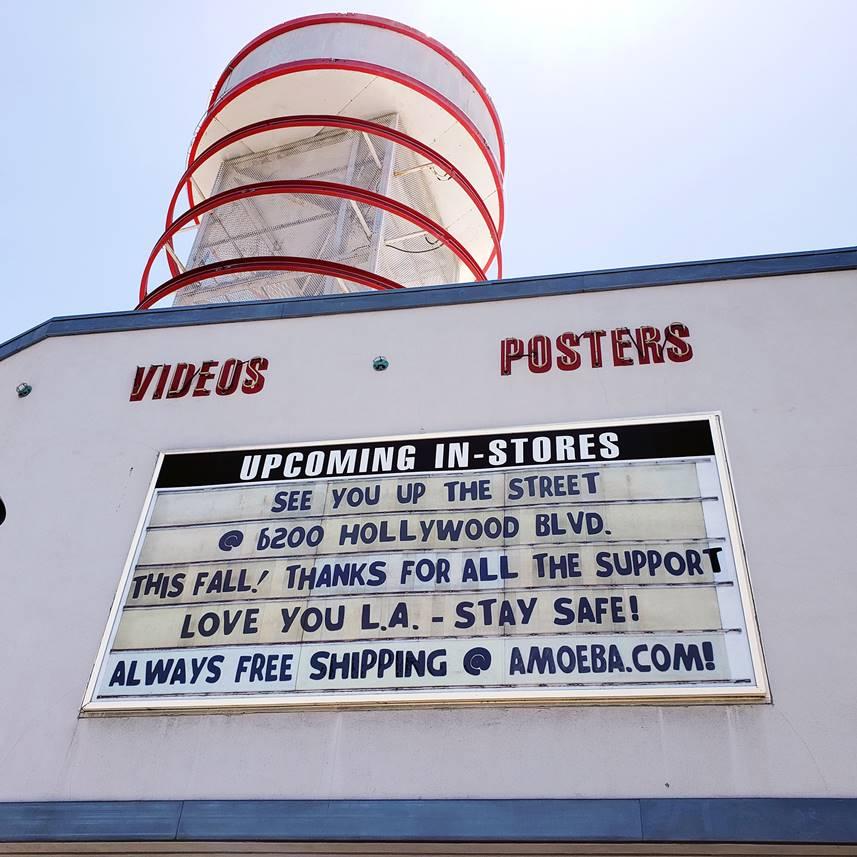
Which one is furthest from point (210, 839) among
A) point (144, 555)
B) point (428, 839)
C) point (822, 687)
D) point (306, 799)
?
point (822, 687)

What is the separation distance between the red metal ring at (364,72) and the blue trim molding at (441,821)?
1255 centimetres

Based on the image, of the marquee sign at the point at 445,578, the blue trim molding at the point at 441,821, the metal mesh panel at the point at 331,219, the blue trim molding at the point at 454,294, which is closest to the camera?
the blue trim molding at the point at 441,821

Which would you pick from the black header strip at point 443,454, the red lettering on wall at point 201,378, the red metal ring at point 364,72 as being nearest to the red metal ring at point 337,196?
the red metal ring at point 364,72

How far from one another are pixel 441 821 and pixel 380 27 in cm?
1392

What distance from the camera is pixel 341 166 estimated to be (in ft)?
52.6

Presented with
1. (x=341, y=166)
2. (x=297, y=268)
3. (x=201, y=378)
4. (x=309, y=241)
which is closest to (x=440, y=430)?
(x=201, y=378)

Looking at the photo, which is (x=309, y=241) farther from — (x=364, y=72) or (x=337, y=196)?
(x=364, y=72)

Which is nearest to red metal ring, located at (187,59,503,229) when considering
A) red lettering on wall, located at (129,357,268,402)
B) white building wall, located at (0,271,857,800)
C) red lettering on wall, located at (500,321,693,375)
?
white building wall, located at (0,271,857,800)

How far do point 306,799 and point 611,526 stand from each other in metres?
2.62

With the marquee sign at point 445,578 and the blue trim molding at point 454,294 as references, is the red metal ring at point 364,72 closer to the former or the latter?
the blue trim molding at point 454,294

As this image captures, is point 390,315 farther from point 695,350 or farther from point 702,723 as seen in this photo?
point 702,723

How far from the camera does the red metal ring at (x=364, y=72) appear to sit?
637 inches

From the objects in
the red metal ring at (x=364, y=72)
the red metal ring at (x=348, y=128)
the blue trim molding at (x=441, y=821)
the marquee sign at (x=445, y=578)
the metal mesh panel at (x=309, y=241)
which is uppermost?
the red metal ring at (x=364, y=72)

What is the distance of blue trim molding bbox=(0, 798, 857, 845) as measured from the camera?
5.61 meters
